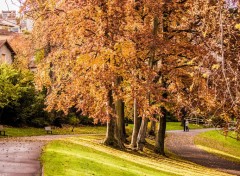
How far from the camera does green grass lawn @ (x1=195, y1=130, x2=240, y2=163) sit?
44469 mm

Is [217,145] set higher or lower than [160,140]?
→ lower

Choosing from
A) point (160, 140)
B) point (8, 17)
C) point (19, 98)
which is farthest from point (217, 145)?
point (8, 17)

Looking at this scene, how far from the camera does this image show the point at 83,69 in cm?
2522

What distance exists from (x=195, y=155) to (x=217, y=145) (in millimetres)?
13109

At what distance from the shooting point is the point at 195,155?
38438mm

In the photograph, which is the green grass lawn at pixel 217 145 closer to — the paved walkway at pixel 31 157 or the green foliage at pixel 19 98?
the paved walkway at pixel 31 157

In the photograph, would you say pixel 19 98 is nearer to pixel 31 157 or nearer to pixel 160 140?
pixel 160 140

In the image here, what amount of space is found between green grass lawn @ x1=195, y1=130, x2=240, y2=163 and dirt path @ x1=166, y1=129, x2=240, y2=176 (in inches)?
48.3

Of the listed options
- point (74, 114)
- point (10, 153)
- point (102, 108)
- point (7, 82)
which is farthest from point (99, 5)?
point (74, 114)

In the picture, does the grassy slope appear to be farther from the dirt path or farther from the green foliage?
the green foliage

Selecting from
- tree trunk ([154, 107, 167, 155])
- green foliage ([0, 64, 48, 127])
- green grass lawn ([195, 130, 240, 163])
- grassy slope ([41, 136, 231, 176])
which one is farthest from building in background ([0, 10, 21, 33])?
green grass lawn ([195, 130, 240, 163])

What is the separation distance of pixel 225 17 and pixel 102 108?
57.6 feet

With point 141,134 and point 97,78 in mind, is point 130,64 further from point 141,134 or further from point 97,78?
point 141,134

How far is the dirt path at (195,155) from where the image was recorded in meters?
33.0
